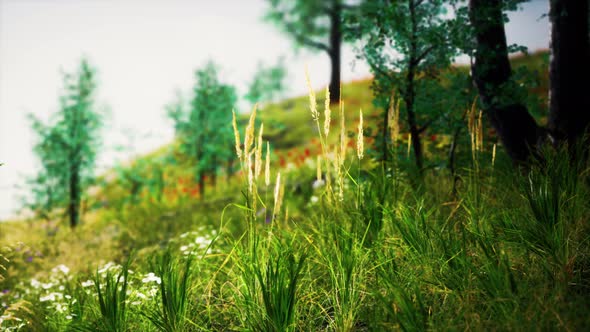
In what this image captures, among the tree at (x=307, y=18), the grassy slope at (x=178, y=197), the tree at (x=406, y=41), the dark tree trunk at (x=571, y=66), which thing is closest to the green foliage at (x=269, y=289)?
the grassy slope at (x=178, y=197)

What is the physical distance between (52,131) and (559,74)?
10265mm

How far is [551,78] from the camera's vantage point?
4855 mm

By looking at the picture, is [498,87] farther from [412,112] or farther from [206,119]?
[206,119]

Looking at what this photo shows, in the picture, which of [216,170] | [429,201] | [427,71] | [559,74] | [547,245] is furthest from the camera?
[216,170]

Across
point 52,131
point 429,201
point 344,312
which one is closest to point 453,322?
point 344,312

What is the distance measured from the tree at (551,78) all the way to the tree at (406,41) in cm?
38

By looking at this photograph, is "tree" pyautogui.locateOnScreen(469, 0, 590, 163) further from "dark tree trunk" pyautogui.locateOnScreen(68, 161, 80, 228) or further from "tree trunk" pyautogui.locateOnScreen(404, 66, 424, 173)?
"dark tree trunk" pyautogui.locateOnScreen(68, 161, 80, 228)

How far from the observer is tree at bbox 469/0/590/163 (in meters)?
4.61

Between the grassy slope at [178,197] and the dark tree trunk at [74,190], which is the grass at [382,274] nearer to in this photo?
the grassy slope at [178,197]

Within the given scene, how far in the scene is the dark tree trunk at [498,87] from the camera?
15.3 ft

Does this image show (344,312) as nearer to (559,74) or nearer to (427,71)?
(427,71)

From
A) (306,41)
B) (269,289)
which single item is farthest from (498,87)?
(306,41)

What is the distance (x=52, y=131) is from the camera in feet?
32.4

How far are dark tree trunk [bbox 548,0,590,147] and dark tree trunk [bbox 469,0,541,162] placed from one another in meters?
0.33
